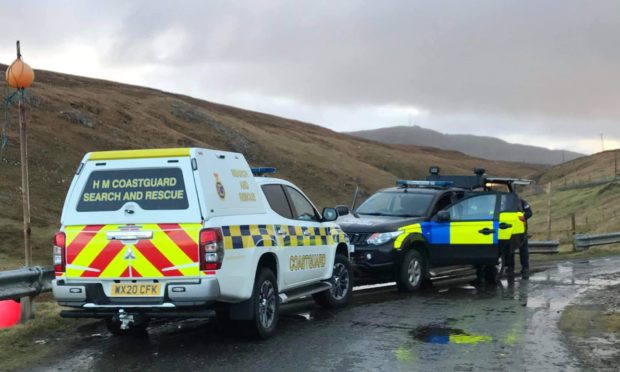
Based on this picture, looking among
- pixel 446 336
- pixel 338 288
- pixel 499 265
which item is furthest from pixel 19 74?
pixel 499 265

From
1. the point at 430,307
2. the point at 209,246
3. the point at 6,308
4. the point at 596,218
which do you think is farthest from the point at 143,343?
the point at 596,218

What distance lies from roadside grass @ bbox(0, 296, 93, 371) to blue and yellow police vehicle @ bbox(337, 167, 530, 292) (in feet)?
15.7

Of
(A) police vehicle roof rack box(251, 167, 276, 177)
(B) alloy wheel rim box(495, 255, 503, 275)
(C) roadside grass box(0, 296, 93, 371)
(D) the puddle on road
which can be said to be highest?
(A) police vehicle roof rack box(251, 167, 276, 177)

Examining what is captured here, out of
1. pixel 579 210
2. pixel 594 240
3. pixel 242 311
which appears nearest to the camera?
pixel 242 311

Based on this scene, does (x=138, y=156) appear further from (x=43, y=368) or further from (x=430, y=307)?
(x=430, y=307)

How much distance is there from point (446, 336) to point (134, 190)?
Result: 3.94 m

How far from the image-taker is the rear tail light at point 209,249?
705cm

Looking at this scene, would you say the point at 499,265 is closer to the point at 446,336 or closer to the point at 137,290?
the point at 446,336

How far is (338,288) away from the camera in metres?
10.7

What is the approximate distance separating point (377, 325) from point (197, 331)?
2260 millimetres

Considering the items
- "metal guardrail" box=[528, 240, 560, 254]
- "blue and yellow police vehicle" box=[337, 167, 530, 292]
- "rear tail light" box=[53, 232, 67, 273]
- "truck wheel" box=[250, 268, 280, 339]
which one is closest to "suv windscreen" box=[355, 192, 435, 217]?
"blue and yellow police vehicle" box=[337, 167, 530, 292]

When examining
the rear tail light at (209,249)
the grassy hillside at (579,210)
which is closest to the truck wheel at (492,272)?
the rear tail light at (209,249)

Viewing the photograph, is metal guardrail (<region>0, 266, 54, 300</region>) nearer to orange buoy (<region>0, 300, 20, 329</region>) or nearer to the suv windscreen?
orange buoy (<region>0, 300, 20, 329</region>)

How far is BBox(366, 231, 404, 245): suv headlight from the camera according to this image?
39.7ft
